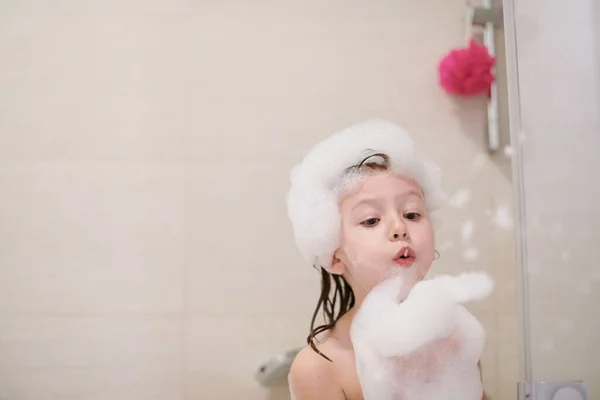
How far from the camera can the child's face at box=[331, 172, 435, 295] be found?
2.73ft

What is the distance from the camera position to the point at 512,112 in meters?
0.88

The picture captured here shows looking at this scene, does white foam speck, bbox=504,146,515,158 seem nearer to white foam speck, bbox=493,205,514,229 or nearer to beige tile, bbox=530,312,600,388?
white foam speck, bbox=493,205,514,229

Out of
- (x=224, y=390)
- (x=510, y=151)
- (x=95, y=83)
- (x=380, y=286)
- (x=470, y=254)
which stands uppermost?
(x=95, y=83)

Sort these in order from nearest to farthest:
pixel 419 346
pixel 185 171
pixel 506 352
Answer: pixel 419 346 → pixel 506 352 → pixel 185 171

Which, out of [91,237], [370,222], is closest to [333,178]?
[370,222]

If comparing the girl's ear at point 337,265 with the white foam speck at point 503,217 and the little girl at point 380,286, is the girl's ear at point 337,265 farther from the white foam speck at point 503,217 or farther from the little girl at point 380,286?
Result: the white foam speck at point 503,217

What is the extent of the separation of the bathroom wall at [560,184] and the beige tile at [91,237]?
2.26ft

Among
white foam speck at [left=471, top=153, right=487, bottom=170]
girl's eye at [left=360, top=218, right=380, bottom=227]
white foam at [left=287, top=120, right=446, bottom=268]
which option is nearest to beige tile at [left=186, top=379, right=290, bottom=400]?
white foam at [left=287, top=120, right=446, bottom=268]

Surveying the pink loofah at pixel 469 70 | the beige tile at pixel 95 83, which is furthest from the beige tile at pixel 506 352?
the beige tile at pixel 95 83

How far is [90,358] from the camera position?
3.97 ft

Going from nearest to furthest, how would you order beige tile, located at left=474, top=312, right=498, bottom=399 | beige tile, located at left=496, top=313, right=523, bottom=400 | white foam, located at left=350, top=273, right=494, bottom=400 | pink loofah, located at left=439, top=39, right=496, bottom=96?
1. white foam, located at left=350, top=273, right=494, bottom=400
2. beige tile, located at left=496, top=313, right=523, bottom=400
3. beige tile, located at left=474, top=312, right=498, bottom=399
4. pink loofah, located at left=439, top=39, right=496, bottom=96

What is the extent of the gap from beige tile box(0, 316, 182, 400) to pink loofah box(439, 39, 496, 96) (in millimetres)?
748

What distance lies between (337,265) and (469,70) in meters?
0.58

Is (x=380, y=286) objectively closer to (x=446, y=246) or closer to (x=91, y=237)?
(x=446, y=246)
